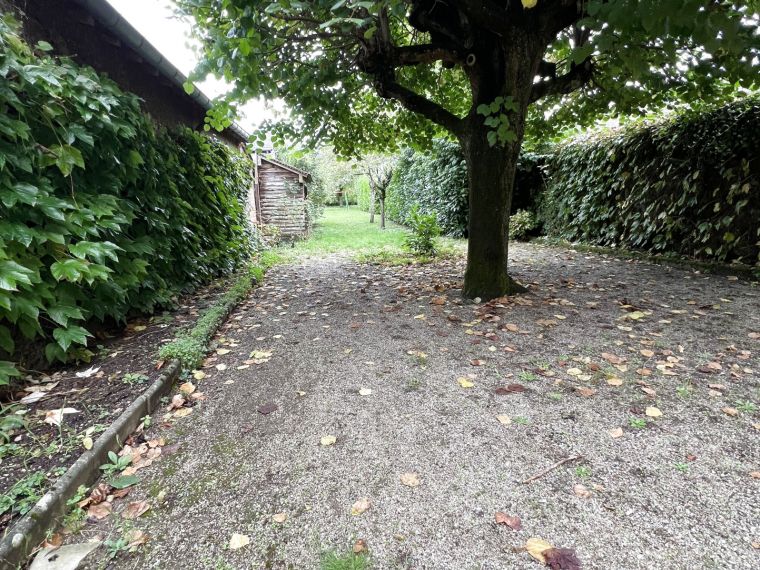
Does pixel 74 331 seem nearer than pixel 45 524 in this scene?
No

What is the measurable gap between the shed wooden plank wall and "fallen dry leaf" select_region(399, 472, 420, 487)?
1372 cm

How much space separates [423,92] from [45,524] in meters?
7.47

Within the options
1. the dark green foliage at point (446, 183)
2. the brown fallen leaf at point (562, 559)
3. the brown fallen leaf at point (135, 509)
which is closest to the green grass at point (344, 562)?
the brown fallen leaf at point (562, 559)

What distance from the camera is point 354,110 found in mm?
6859

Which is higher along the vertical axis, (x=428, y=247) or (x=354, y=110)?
(x=354, y=110)

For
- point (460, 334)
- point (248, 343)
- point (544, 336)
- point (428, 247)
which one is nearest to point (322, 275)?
point (428, 247)

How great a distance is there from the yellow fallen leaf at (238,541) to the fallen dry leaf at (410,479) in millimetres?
739

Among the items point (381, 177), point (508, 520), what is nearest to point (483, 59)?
point (508, 520)

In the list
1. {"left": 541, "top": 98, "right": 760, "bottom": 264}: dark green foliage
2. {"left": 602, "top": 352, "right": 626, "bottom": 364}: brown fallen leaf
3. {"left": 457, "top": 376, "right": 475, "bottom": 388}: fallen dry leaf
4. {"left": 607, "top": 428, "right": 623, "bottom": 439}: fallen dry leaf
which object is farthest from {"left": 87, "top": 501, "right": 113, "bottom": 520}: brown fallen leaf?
{"left": 541, "top": 98, "right": 760, "bottom": 264}: dark green foliage

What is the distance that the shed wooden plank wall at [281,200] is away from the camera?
584 inches

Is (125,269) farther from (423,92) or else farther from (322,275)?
(423,92)

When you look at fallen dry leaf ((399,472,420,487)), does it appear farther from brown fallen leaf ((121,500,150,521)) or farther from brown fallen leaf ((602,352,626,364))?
brown fallen leaf ((602,352,626,364))

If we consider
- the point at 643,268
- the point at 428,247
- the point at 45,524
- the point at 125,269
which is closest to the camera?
the point at 45,524

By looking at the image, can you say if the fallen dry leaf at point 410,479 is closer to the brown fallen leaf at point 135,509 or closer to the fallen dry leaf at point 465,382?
the fallen dry leaf at point 465,382
